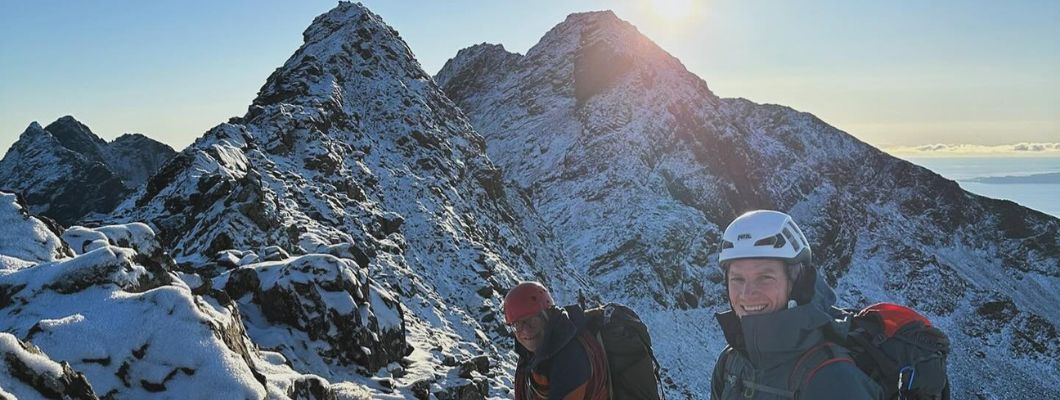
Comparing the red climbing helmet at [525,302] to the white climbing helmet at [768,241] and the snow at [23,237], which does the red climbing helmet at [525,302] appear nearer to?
the white climbing helmet at [768,241]

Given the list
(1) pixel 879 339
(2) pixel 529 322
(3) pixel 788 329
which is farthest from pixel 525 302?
(1) pixel 879 339

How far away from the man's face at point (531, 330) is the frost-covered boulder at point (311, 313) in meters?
6.82

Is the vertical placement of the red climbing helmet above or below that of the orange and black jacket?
above

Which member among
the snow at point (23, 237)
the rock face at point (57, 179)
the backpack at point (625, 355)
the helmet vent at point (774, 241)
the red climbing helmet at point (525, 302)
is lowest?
the backpack at point (625, 355)

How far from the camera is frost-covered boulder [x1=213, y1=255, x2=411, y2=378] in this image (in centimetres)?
1215

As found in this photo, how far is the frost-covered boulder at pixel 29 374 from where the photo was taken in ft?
16.7

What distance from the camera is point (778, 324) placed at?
148 inches

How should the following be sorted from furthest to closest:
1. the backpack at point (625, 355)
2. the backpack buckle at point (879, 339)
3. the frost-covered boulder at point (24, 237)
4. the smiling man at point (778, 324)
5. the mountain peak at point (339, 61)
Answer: the mountain peak at point (339, 61)
the frost-covered boulder at point (24, 237)
the backpack at point (625, 355)
the backpack buckle at point (879, 339)
the smiling man at point (778, 324)

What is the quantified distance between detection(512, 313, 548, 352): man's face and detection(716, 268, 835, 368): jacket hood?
2527 mm

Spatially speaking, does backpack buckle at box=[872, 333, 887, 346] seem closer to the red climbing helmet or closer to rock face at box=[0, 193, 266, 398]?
the red climbing helmet

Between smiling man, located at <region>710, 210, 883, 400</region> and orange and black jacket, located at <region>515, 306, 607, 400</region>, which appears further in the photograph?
orange and black jacket, located at <region>515, 306, 607, 400</region>

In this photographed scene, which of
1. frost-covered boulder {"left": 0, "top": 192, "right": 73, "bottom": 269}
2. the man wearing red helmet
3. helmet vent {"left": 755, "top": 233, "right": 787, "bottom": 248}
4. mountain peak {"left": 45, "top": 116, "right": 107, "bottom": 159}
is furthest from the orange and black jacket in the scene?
mountain peak {"left": 45, "top": 116, "right": 107, "bottom": 159}

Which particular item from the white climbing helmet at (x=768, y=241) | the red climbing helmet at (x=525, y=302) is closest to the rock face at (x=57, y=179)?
the red climbing helmet at (x=525, y=302)

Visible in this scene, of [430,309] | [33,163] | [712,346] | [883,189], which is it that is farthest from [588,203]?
[33,163]
